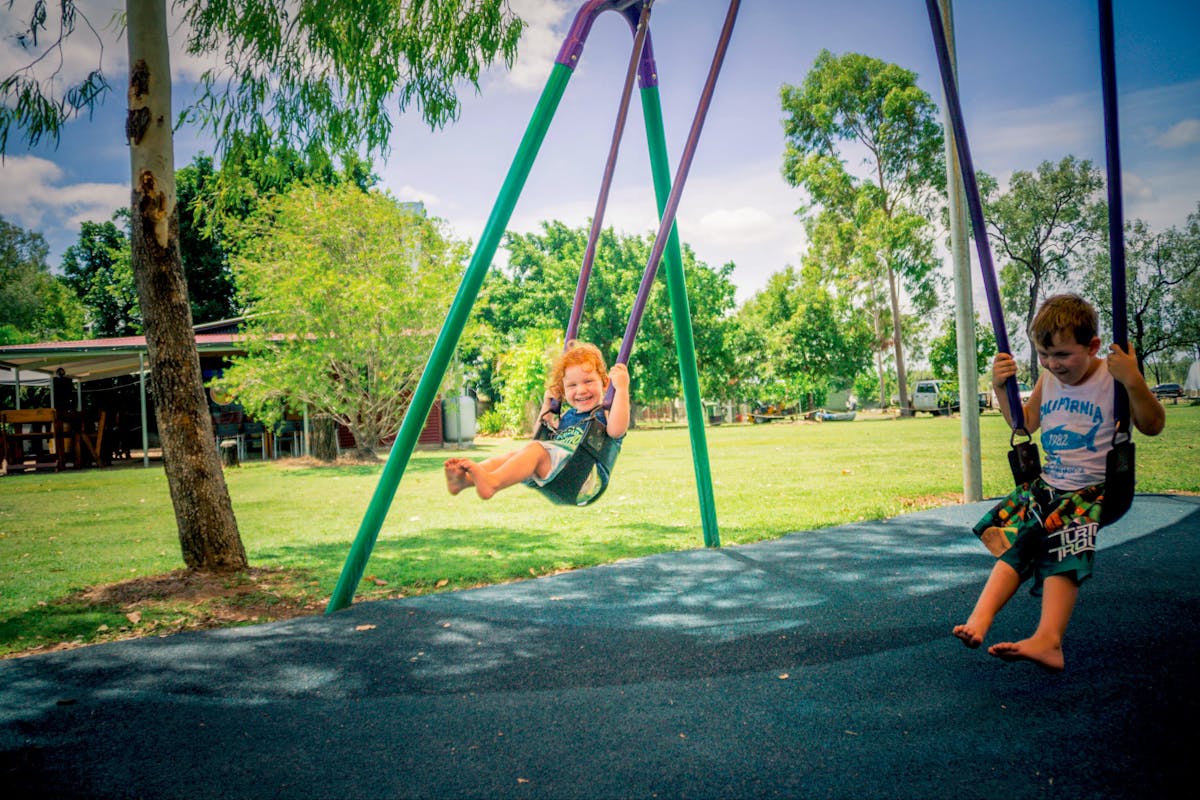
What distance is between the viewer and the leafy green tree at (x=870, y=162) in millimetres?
18812

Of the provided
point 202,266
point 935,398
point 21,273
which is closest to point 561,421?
point 21,273

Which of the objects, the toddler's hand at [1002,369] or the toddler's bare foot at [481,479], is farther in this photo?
the toddler's bare foot at [481,479]

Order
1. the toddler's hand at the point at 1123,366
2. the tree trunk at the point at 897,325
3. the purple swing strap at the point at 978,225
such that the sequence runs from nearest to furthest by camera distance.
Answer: the toddler's hand at the point at 1123,366 → the purple swing strap at the point at 978,225 → the tree trunk at the point at 897,325

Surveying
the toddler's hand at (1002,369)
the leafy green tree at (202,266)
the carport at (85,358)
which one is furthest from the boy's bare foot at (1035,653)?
the leafy green tree at (202,266)

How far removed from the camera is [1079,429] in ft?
7.89

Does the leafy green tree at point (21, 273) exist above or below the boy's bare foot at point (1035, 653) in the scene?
above

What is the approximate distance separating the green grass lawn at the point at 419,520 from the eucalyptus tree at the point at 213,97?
0.85 m

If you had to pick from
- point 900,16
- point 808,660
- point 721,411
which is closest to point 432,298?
point 900,16

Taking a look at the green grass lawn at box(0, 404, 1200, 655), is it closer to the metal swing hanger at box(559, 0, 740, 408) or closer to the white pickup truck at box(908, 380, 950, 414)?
the metal swing hanger at box(559, 0, 740, 408)

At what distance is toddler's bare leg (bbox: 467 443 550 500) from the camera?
3217 millimetres

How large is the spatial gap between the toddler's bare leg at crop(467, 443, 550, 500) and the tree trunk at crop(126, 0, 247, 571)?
221cm

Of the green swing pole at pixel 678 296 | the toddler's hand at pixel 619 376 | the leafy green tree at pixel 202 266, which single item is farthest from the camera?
the leafy green tree at pixel 202 266

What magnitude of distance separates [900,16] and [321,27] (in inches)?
175

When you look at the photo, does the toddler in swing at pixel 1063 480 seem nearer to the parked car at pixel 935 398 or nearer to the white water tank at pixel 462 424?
the white water tank at pixel 462 424
